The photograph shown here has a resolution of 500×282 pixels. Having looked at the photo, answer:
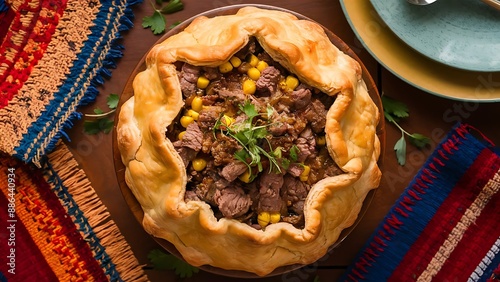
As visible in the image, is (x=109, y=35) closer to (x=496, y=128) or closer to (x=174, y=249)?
(x=174, y=249)

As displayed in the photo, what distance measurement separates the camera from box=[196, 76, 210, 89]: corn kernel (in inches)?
82.1

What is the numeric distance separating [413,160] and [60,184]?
61.5 inches

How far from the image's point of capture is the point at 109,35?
274 centimetres

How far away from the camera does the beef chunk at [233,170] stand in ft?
6.49

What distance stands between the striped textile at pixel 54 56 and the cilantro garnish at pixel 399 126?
4.01 feet

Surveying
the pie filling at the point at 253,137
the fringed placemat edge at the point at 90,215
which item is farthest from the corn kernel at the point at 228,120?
the fringed placemat edge at the point at 90,215

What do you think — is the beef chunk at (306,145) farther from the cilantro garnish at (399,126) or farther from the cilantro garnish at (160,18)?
the cilantro garnish at (160,18)

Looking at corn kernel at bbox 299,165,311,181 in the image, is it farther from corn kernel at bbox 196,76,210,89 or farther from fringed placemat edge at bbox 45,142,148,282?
fringed placemat edge at bbox 45,142,148,282

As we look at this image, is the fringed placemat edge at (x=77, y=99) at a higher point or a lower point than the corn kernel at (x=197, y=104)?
lower

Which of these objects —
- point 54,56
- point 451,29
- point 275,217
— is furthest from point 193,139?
point 451,29

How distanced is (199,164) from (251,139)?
0.74ft

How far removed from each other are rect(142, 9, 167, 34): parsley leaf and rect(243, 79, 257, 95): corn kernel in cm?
81

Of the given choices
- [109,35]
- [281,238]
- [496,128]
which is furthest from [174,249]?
[496,128]

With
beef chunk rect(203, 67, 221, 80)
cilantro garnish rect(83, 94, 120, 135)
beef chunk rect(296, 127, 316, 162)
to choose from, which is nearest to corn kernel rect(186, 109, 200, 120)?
→ beef chunk rect(203, 67, 221, 80)
